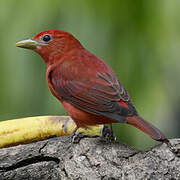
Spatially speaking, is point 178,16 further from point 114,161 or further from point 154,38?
point 114,161

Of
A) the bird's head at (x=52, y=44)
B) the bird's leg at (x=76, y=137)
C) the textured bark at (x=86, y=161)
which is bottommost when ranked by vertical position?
the textured bark at (x=86, y=161)

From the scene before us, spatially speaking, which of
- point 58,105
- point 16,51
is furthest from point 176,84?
point 16,51

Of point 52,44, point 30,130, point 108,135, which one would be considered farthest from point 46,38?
point 108,135

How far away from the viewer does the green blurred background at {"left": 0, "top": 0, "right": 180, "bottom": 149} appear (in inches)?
166

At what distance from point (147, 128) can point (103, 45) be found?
166 cm

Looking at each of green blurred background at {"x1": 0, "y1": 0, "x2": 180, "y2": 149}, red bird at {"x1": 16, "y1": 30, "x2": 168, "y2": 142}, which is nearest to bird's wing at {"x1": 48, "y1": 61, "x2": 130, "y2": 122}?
red bird at {"x1": 16, "y1": 30, "x2": 168, "y2": 142}

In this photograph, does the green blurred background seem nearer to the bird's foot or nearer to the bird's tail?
the bird's foot

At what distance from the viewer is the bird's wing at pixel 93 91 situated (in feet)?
9.37

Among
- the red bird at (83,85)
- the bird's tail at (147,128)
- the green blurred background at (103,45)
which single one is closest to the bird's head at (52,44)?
the red bird at (83,85)

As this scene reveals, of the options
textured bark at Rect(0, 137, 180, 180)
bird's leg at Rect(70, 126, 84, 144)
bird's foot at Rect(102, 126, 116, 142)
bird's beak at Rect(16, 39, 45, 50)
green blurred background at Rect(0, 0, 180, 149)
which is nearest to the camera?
textured bark at Rect(0, 137, 180, 180)

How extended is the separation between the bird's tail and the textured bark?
63mm

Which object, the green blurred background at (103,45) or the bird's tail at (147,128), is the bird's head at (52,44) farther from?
the bird's tail at (147,128)

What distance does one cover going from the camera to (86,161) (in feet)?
8.65

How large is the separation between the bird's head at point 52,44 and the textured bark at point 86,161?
0.78 metres
